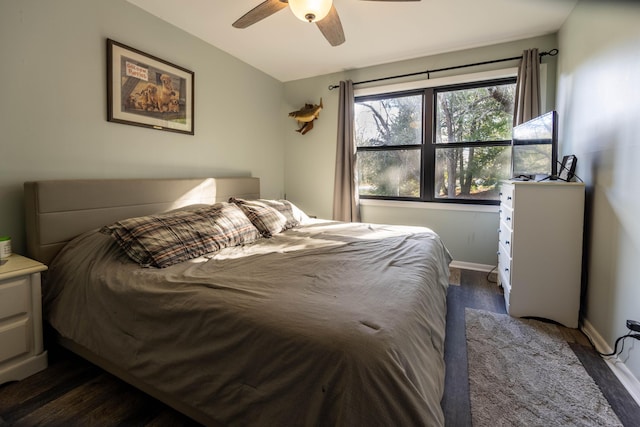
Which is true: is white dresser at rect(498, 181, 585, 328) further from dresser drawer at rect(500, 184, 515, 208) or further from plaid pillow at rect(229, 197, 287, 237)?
plaid pillow at rect(229, 197, 287, 237)

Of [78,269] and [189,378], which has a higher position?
[78,269]

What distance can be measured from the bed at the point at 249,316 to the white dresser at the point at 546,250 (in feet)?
2.12

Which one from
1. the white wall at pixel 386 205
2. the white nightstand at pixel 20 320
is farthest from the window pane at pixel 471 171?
the white nightstand at pixel 20 320

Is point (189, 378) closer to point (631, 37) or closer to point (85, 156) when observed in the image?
point (85, 156)

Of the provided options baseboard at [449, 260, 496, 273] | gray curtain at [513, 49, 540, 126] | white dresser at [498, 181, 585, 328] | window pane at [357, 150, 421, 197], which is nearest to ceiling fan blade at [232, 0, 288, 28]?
white dresser at [498, 181, 585, 328]

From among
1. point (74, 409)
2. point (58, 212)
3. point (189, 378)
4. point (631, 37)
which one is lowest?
point (74, 409)

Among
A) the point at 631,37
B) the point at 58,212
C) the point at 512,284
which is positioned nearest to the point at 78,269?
the point at 58,212

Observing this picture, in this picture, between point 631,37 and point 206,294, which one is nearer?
point 206,294

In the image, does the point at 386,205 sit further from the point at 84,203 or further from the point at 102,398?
the point at 102,398

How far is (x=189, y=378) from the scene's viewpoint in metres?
1.19

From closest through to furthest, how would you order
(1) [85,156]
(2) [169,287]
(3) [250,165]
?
(2) [169,287], (1) [85,156], (3) [250,165]

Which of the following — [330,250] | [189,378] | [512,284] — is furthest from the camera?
[512,284]

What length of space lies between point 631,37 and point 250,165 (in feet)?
10.8

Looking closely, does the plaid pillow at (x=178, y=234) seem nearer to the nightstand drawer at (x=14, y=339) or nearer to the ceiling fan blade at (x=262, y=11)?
the nightstand drawer at (x=14, y=339)
